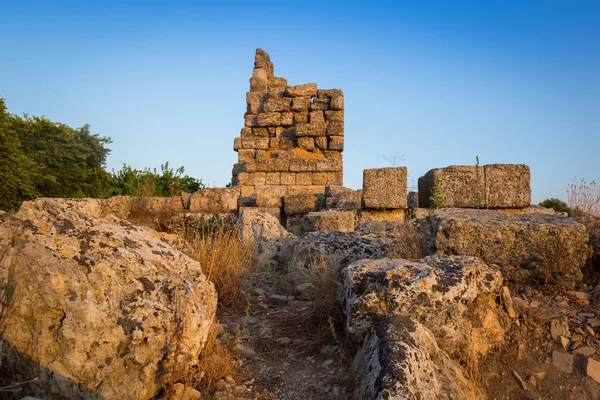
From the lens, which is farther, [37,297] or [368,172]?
[368,172]

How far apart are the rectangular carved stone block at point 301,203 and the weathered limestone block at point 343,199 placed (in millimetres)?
270

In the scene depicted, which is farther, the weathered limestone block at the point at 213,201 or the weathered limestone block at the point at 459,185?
the weathered limestone block at the point at 213,201

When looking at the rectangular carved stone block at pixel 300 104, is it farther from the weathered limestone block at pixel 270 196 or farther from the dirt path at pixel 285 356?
the dirt path at pixel 285 356

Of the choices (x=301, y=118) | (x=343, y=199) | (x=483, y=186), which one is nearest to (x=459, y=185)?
(x=483, y=186)

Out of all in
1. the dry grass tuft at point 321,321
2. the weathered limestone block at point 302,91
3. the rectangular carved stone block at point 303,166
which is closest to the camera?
the dry grass tuft at point 321,321

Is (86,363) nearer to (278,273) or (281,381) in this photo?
(281,381)

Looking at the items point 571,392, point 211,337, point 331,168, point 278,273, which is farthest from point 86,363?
point 331,168

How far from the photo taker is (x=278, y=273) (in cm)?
473

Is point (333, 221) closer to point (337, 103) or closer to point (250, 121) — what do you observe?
point (337, 103)

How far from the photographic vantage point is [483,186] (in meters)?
7.59

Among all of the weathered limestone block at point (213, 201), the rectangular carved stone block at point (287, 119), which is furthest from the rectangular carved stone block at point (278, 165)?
the weathered limestone block at point (213, 201)

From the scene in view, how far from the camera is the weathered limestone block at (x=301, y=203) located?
9.63 metres

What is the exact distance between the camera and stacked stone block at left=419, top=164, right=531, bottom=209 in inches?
294

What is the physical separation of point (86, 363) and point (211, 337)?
35.9 inches
